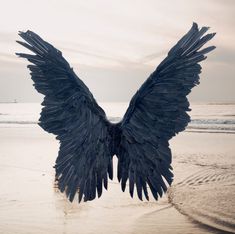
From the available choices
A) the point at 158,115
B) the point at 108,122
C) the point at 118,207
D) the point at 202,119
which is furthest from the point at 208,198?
the point at 202,119

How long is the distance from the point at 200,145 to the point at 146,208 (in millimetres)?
9023

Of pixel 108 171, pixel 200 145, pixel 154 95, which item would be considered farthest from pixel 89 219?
pixel 200 145

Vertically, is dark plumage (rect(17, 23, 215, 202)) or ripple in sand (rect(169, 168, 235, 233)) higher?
dark plumage (rect(17, 23, 215, 202))

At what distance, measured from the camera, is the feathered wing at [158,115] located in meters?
2.43

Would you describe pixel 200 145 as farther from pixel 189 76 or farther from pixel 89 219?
pixel 189 76

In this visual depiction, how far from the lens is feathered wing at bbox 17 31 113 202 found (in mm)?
2469

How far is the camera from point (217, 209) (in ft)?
20.5

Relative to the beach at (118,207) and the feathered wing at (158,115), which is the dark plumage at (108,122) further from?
the beach at (118,207)

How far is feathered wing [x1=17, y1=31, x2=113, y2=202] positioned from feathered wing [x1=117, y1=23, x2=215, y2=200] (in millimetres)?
148

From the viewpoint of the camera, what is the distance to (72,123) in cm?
258

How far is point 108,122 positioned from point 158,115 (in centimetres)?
34

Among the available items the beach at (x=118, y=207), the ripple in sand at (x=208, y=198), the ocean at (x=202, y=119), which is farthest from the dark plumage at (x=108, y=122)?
the ocean at (x=202, y=119)

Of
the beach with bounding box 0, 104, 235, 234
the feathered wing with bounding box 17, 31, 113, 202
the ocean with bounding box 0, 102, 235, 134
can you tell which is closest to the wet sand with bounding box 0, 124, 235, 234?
the beach with bounding box 0, 104, 235, 234

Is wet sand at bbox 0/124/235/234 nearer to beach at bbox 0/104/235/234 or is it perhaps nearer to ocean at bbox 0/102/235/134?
beach at bbox 0/104/235/234
